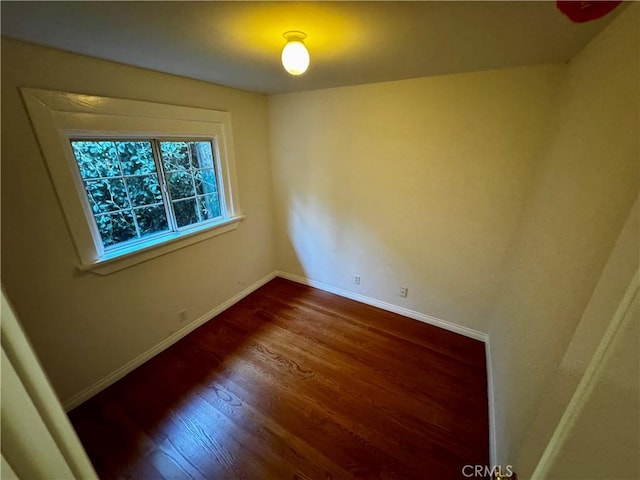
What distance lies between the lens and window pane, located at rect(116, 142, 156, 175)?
71.4 inches

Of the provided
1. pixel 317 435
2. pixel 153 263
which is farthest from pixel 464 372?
pixel 153 263

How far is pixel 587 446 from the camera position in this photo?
44 cm

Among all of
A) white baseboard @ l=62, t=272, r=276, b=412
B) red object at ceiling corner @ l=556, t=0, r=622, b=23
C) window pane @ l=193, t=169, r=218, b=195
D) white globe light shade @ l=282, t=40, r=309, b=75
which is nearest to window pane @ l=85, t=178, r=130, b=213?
window pane @ l=193, t=169, r=218, b=195

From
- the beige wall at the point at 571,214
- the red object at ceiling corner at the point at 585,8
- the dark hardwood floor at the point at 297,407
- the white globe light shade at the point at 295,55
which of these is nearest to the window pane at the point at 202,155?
the white globe light shade at the point at 295,55

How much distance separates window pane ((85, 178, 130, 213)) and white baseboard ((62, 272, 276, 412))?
121 centimetres

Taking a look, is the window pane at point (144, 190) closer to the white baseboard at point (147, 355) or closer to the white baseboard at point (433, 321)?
the white baseboard at point (147, 355)

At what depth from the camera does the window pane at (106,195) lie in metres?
1.68

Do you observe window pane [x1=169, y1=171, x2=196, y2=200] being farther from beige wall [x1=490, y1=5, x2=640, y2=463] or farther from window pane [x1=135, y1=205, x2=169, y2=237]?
beige wall [x1=490, y1=5, x2=640, y2=463]

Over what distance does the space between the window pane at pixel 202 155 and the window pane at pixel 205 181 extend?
0.21 feet

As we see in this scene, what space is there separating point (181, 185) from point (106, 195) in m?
0.57

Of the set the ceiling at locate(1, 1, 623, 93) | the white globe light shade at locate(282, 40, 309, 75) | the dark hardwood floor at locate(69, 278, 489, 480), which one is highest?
the ceiling at locate(1, 1, 623, 93)

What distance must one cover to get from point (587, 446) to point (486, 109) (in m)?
2.04

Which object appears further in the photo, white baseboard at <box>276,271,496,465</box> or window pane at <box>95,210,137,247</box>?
window pane at <box>95,210,137,247</box>

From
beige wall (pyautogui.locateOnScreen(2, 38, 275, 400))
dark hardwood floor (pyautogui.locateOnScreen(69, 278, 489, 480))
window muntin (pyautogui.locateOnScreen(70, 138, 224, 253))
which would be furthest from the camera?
window muntin (pyautogui.locateOnScreen(70, 138, 224, 253))
